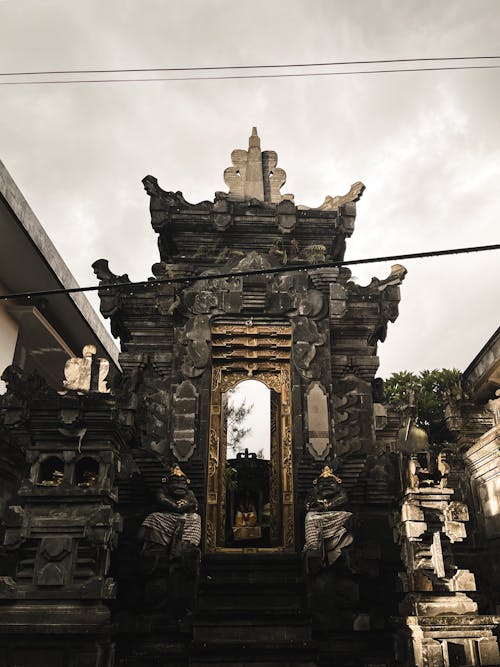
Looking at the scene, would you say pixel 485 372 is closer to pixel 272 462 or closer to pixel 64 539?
pixel 272 462

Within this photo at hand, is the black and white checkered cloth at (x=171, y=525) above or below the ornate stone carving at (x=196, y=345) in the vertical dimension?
below

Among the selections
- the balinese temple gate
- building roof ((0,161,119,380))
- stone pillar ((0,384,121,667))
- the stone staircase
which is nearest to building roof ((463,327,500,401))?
the balinese temple gate

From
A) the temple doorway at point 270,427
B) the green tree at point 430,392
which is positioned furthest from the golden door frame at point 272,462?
the green tree at point 430,392

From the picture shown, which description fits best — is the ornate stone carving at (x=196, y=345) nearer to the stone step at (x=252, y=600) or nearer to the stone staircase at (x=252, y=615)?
the stone staircase at (x=252, y=615)

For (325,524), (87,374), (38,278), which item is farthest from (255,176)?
(325,524)

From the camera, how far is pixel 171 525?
30.8 ft

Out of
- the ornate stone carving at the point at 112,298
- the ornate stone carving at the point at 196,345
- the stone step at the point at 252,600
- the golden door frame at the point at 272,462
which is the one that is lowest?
the stone step at the point at 252,600

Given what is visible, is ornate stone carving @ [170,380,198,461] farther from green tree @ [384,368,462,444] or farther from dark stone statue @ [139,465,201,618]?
A: green tree @ [384,368,462,444]

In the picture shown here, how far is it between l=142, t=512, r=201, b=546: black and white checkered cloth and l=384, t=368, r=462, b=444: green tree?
10801 mm

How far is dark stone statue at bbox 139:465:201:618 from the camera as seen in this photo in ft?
28.6

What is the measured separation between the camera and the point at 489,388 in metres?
18.2

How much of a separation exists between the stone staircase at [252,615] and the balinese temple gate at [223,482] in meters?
0.03

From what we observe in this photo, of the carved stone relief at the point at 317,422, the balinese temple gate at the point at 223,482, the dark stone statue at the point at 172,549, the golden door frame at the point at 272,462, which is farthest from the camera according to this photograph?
the carved stone relief at the point at 317,422

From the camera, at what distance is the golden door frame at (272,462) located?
1125cm
